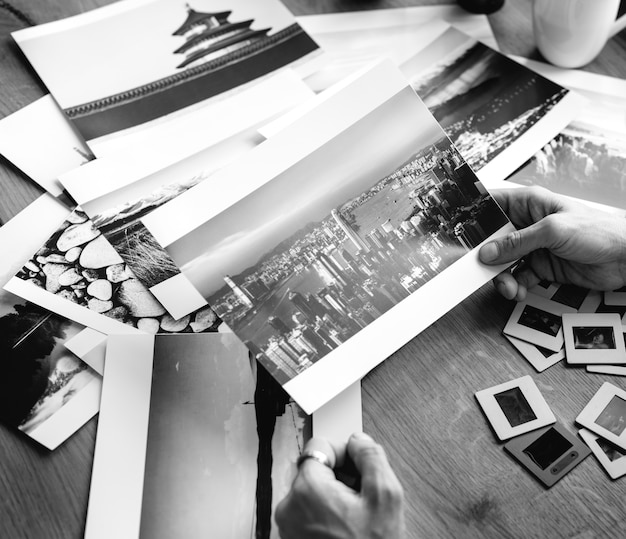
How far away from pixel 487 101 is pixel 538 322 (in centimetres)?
40

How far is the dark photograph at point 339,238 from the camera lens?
0.78 m

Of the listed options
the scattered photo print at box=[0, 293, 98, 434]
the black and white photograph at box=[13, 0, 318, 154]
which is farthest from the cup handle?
the scattered photo print at box=[0, 293, 98, 434]

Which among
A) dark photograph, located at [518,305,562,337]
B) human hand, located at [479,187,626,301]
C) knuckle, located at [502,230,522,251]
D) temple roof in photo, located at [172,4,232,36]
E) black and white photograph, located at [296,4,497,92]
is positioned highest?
temple roof in photo, located at [172,4,232,36]

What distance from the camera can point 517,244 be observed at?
83 centimetres

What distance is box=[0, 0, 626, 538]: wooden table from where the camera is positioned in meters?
0.72

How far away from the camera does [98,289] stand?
847 mm

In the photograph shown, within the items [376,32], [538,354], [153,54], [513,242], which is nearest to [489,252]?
[513,242]

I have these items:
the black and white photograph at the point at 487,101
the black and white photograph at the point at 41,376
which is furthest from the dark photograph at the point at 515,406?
the black and white photograph at the point at 41,376

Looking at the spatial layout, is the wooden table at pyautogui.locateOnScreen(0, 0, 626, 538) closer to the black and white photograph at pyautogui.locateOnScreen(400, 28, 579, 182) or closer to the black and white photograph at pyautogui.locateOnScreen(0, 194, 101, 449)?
the black and white photograph at pyautogui.locateOnScreen(0, 194, 101, 449)

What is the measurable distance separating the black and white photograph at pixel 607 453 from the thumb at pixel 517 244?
24cm

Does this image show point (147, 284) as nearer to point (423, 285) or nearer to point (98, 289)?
point (98, 289)

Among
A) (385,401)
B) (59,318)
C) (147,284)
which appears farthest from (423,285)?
(59,318)

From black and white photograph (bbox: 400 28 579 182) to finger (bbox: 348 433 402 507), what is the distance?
47cm

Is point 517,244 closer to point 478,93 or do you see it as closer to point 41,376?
point 478,93
